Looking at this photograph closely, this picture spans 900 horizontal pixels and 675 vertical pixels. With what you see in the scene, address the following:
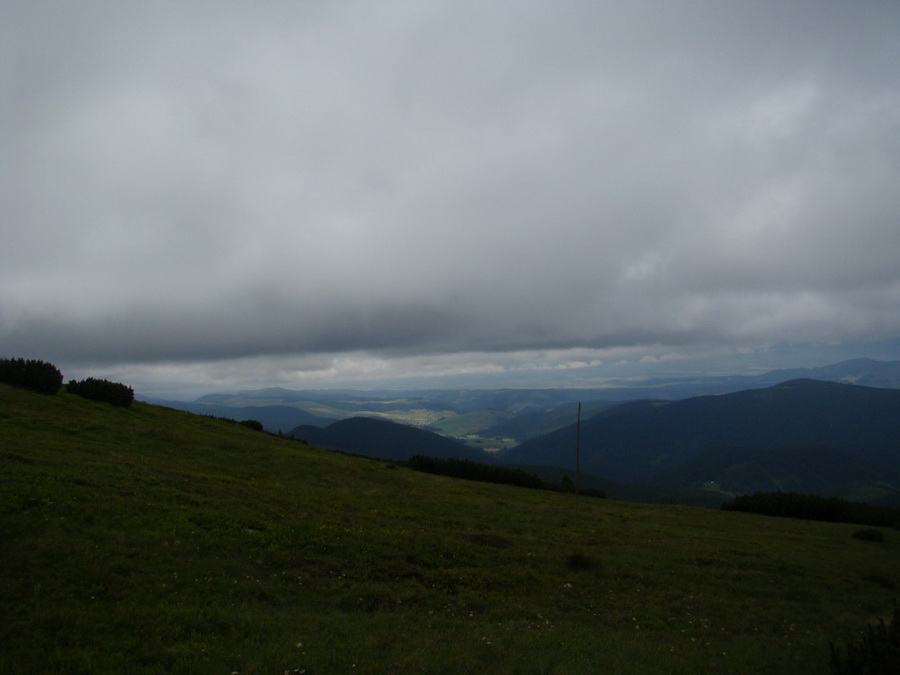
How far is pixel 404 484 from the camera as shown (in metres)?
38.1

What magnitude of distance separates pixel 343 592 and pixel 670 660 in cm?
952

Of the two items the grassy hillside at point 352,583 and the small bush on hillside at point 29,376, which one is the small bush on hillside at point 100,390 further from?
the grassy hillside at point 352,583

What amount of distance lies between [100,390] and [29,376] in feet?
19.6

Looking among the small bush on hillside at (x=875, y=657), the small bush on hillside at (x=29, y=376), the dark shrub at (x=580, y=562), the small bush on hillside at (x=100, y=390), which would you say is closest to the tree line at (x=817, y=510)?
the dark shrub at (x=580, y=562)

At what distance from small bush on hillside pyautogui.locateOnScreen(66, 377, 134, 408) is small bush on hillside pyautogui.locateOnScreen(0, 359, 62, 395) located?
3.47m

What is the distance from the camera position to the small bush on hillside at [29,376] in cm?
4044

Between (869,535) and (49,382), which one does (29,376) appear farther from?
(869,535)

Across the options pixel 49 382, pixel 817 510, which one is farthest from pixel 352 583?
pixel 817 510

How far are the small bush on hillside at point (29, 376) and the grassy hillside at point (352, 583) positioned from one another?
13230 millimetres

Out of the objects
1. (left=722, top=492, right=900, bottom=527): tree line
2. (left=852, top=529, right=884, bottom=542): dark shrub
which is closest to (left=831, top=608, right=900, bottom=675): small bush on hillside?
(left=852, top=529, right=884, bottom=542): dark shrub

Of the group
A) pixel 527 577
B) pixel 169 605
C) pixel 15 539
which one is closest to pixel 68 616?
pixel 169 605

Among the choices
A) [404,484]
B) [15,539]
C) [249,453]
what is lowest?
[404,484]

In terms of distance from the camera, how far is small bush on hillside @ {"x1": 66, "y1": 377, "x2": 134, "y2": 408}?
4572 cm

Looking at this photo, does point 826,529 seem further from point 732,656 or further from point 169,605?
point 169,605
